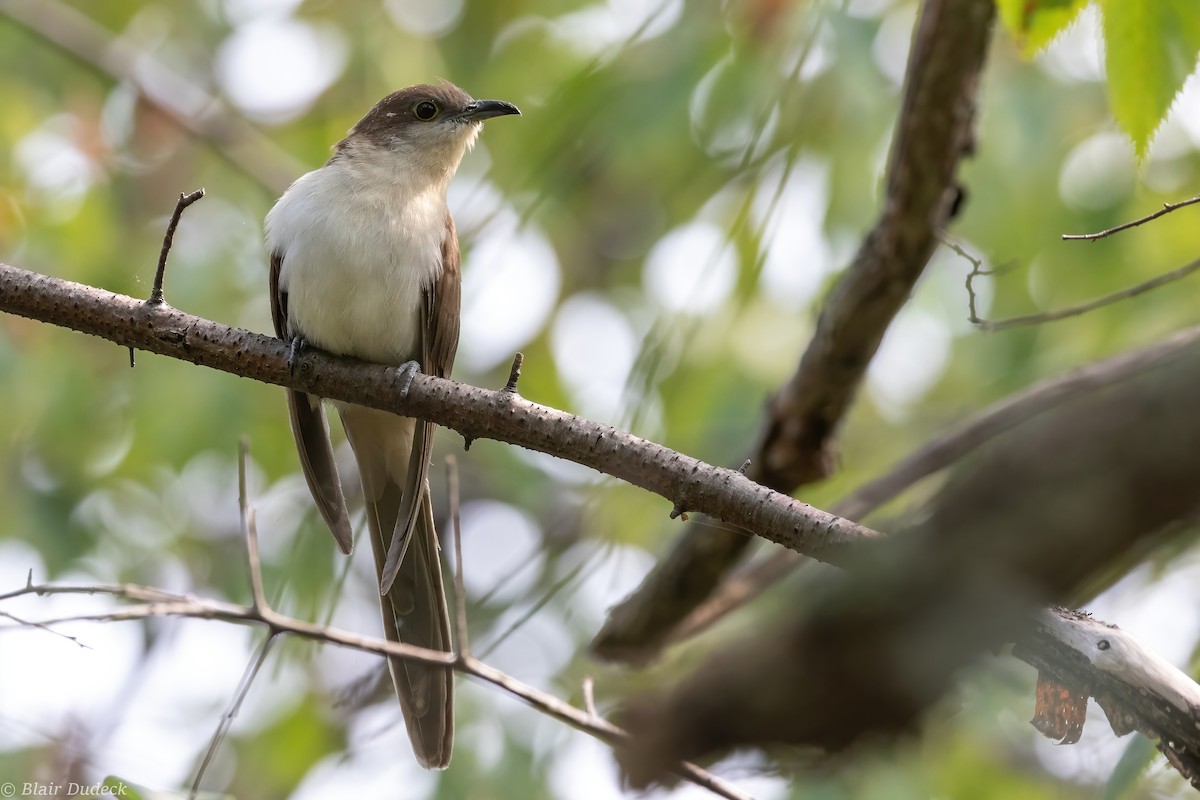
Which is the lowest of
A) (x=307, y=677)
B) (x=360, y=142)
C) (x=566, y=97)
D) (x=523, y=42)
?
(x=566, y=97)

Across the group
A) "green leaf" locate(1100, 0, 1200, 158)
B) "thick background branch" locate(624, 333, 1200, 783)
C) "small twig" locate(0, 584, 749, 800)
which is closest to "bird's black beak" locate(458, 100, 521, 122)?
"small twig" locate(0, 584, 749, 800)

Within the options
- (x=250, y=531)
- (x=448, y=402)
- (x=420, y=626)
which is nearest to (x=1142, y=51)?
(x=448, y=402)

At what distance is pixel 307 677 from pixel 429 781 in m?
1.17

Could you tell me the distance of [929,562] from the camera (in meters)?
0.68

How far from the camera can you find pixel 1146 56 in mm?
2438

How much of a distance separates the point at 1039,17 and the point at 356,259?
8.91ft

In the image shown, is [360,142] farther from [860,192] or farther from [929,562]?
[929,562]

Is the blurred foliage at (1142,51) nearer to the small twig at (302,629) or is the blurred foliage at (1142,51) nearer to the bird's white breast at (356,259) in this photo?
the small twig at (302,629)

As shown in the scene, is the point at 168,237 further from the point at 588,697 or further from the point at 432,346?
the point at 588,697

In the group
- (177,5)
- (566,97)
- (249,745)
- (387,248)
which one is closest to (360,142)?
(387,248)

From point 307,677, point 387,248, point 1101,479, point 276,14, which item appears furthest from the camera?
point 276,14

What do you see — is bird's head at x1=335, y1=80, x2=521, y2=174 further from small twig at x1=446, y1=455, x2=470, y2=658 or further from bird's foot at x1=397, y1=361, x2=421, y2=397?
small twig at x1=446, y1=455, x2=470, y2=658

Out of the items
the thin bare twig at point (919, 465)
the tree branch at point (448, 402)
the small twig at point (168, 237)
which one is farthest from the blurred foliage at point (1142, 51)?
the small twig at point (168, 237)

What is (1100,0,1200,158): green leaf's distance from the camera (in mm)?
2369
